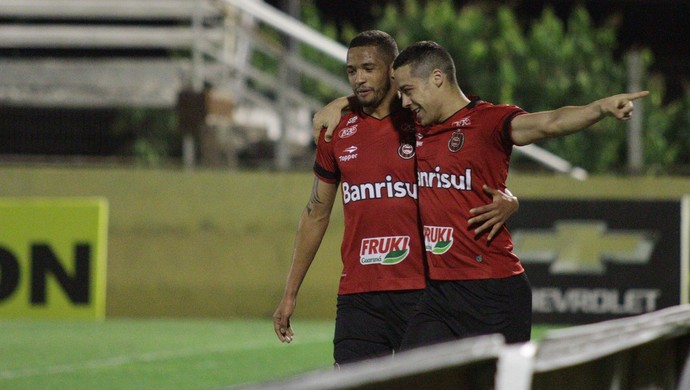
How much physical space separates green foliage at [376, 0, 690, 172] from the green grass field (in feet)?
33.6

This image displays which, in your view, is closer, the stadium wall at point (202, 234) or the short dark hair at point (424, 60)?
the short dark hair at point (424, 60)

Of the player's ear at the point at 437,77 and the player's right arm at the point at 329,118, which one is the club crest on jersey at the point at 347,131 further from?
the player's ear at the point at 437,77

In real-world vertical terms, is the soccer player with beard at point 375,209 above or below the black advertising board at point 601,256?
above

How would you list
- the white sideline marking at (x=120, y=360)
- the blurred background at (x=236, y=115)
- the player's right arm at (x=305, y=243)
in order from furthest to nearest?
the blurred background at (x=236, y=115) → the white sideline marking at (x=120, y=360) → the player's right arm at (x=305, y=243)

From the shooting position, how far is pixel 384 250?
6023 mm

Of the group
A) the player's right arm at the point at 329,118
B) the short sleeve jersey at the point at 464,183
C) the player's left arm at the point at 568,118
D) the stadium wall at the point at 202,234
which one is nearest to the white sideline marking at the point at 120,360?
the stadium wall at the point at 202,234

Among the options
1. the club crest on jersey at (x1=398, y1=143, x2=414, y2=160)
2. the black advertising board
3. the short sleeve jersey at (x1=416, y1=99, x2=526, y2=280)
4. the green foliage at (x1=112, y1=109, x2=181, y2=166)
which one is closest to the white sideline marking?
the black advertising board

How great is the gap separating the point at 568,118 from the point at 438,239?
80 centimetres

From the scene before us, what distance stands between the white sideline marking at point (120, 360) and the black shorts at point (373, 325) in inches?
182

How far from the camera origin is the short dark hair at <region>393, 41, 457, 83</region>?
18.2ft

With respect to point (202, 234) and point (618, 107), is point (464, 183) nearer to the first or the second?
point (618, 107)

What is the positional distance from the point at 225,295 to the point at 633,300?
15.5 ft

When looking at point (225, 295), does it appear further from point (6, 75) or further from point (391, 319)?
point (391, 319)

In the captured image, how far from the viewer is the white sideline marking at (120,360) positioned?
33.6ft
